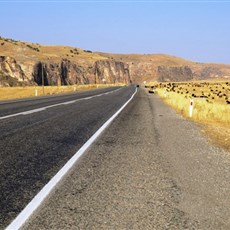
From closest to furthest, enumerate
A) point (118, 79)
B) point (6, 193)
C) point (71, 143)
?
point (6, 193), point (71, 143), point (118, 79)

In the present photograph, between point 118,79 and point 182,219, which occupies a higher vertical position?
point 182,219

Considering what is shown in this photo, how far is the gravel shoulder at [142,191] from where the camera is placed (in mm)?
4285

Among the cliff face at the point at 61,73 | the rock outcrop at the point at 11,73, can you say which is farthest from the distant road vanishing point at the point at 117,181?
the rock outcrop at the point at 11,73

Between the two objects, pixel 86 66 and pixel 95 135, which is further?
pixel 86 66

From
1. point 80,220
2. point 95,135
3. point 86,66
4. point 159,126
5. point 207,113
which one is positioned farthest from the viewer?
point 86,66

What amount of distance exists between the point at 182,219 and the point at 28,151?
14.3ft

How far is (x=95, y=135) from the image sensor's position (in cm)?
1079

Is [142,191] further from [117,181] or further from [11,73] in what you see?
[11,73]

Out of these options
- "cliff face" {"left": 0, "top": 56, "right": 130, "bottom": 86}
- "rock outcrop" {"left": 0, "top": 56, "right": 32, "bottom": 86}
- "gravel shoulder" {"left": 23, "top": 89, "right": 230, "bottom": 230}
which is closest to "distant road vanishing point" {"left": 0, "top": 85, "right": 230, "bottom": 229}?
"gravel shoulder" {"left": 23, "top": 89, "right": 230, "bottom": 230}

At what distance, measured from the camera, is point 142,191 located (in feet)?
18.0

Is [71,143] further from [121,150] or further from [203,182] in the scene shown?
[203,182]

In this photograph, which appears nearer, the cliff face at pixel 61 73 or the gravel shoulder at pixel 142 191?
the gravel shoulder at pixel 142 191

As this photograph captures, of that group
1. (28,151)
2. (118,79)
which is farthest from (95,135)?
(118,79)

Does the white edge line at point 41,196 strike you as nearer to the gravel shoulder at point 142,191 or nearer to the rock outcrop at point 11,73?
the gravel shoulder at point 142,191
